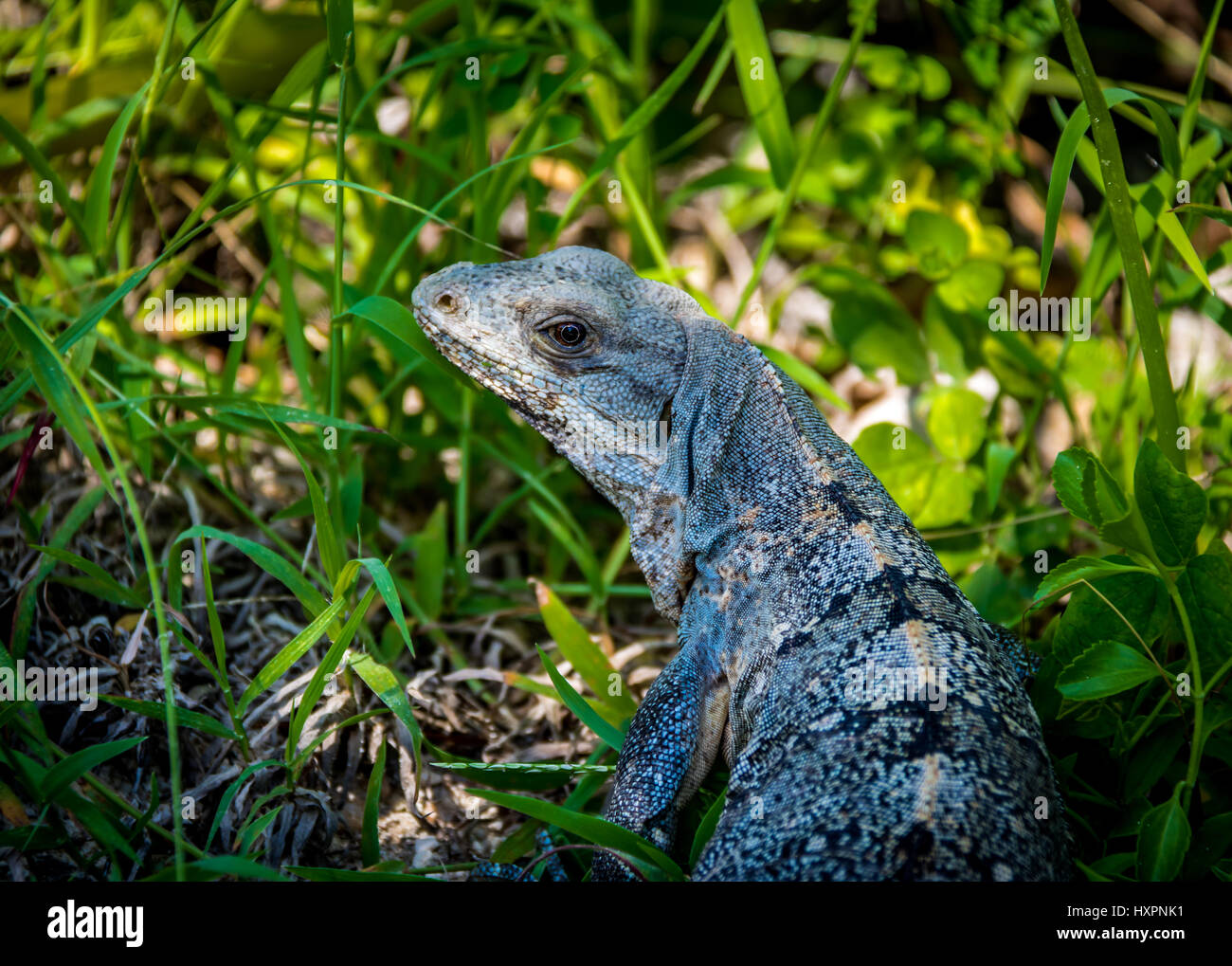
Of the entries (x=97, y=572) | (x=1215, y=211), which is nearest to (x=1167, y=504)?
(x=1215, y=211)

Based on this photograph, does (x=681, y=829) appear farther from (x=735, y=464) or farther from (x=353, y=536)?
(x=353, y=536)

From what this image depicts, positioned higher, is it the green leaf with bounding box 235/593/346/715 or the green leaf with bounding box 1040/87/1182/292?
the green leaf with bounding box 1040/87/1182/292

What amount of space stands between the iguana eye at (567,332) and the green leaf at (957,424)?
1865 millimetres

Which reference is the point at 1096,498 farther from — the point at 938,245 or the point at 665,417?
the point at 938,245

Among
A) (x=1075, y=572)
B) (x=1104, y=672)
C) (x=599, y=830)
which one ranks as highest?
(x=1075, y=572)

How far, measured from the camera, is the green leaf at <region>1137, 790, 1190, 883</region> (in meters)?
2.84

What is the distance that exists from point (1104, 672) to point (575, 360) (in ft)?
6.73

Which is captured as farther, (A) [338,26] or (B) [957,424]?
(B) [957,424]

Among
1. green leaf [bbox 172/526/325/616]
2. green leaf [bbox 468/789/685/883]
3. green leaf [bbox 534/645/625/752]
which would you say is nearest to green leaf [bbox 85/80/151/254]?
green leaf [bbox 172/526/325/616]

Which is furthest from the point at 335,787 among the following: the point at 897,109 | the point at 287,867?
the point at 897,109

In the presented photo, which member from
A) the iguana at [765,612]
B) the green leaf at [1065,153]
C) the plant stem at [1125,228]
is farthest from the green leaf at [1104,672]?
the green leaf at [1065,153]

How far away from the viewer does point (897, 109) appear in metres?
6.72

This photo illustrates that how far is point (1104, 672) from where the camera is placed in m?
3.01

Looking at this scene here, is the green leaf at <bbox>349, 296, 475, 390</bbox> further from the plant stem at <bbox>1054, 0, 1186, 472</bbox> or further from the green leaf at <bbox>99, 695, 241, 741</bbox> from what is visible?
the plant stem at <bbox>1054, 0, 1186, 472</bbox>
